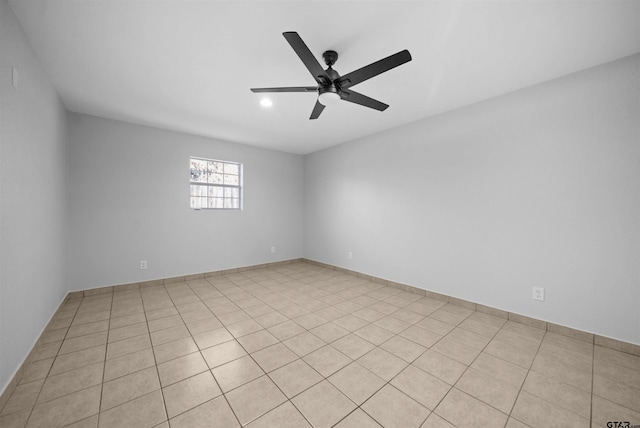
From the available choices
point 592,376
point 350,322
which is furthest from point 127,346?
point 592,376

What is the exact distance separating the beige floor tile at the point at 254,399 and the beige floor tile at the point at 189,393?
0.48 feet

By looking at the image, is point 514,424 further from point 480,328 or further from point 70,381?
point 70,381

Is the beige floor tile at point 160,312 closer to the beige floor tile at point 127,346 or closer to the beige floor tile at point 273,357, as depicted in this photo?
the beige floor tile at point 127,346

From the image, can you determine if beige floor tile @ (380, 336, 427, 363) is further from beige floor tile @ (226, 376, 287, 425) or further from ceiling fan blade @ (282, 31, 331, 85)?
ceiling fan blade @ (282, 31, 331, 85)

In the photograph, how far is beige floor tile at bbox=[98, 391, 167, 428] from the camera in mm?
1389

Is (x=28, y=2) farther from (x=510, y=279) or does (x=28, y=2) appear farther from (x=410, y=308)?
(x=510, y=279)

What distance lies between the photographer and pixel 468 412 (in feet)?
4.90

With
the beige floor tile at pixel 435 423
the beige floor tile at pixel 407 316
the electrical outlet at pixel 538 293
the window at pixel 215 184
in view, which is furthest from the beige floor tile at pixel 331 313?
the window at pixel 215 184

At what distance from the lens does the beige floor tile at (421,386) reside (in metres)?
1.59

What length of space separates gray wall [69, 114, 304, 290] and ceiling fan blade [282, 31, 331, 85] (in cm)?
331

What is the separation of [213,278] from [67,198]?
7.68 feet

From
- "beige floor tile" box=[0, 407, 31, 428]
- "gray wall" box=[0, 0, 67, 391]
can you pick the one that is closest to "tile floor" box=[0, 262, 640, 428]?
"beige floor tile" box=[0, 407, 31, 428]

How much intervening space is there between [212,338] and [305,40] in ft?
9.23

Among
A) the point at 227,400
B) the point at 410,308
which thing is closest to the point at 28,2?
the point at 227,400
